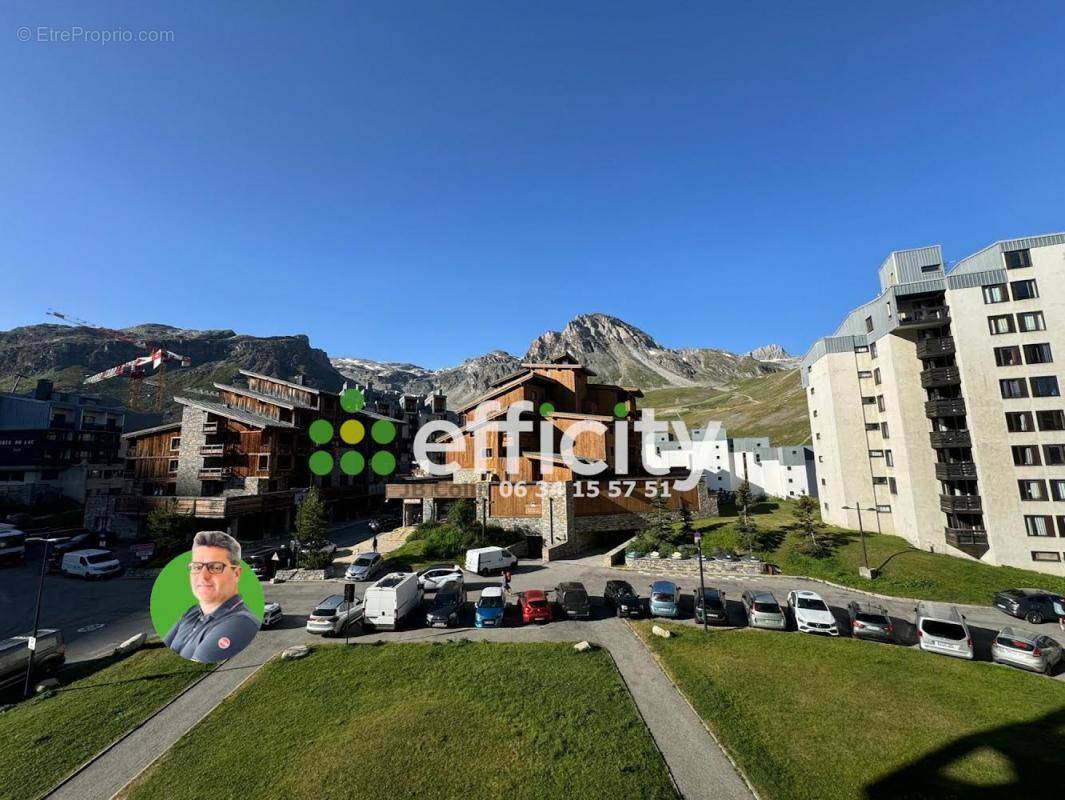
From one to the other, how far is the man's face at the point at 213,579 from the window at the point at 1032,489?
48.5m

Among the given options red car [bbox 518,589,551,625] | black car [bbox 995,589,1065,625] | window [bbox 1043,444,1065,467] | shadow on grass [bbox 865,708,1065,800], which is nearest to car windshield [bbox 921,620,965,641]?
shadow on grass [bbox 865,708,1065,800]

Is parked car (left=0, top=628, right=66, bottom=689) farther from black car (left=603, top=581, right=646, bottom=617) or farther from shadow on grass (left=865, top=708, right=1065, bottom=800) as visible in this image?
shadow on grass (left=865, top=708, right=1065, bottom=800)

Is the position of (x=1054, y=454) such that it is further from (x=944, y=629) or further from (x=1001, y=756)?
(x=1001, y=756)

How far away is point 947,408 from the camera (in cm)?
3397

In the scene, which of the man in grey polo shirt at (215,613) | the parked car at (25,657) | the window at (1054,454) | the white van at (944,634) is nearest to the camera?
the man in grey polo shirt at (215,613)

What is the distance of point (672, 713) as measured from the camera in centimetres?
1478

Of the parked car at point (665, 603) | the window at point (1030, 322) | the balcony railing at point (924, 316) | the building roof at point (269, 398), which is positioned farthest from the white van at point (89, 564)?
the window at point (1030, 322)

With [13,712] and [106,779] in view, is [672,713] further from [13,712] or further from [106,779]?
[13,712]

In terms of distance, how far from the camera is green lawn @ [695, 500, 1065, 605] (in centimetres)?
2766

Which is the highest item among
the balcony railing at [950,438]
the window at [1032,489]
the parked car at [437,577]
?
the balcony railing at [950,438]

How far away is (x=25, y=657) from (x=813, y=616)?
34.5m

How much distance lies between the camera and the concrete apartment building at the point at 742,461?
60406mm

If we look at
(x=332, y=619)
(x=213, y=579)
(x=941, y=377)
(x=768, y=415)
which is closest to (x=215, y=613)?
(x=213, y=579)

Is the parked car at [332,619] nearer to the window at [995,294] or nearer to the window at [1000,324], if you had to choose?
the window at [1000,324]
